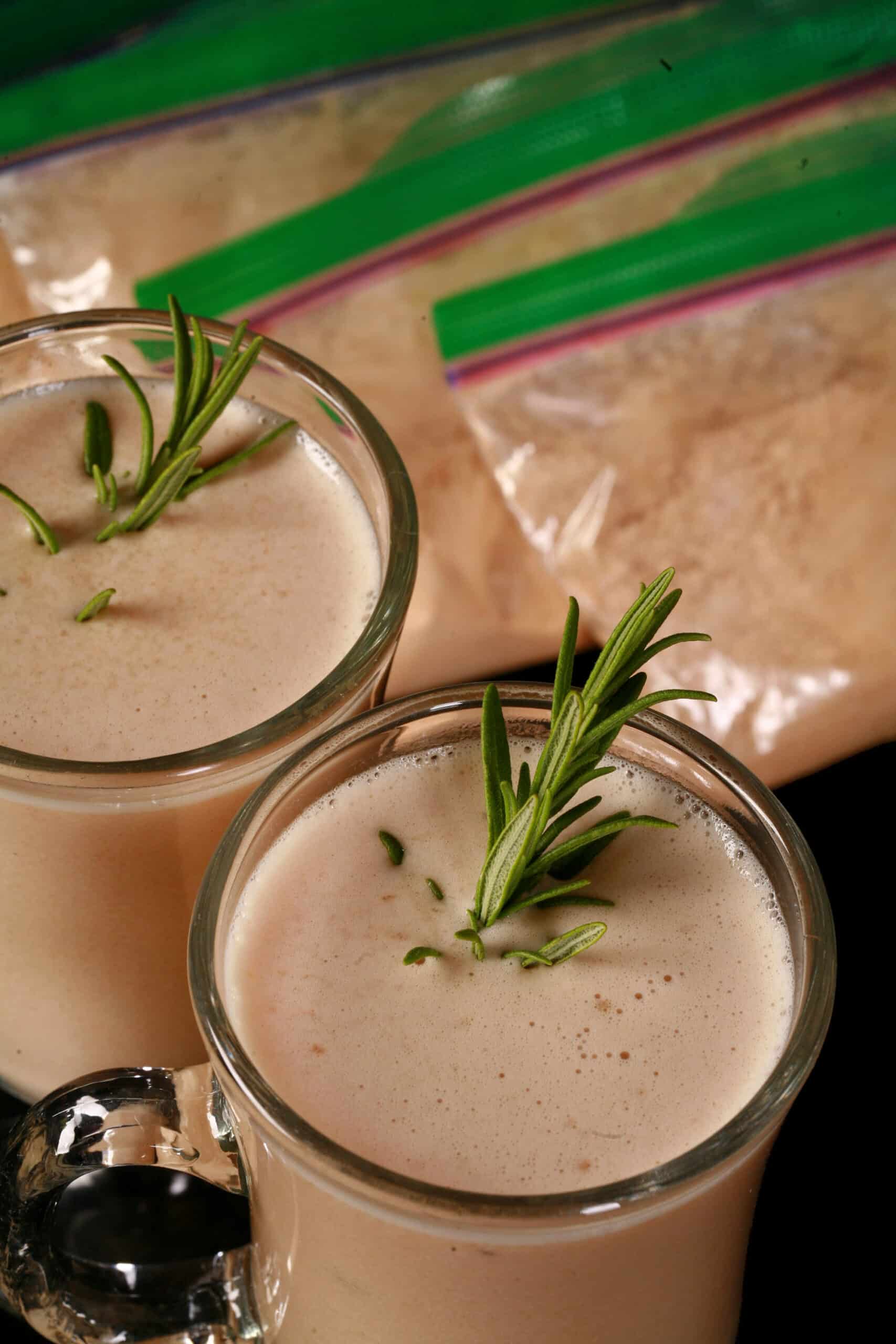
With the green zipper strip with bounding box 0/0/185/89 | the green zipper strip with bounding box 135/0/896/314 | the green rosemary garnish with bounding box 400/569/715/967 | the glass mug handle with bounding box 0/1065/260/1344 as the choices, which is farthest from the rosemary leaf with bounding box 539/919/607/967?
the green zipper strip with bounding box 0/0/185/89

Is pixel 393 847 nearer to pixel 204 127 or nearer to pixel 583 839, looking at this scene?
pixel 583 839

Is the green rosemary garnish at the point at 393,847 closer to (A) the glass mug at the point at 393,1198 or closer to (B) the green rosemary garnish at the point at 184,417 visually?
(A) the glass mug at the point at 393,1198

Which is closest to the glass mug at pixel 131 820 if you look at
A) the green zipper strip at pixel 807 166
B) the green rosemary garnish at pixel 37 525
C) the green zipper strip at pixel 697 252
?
the green rosemary garnish at pixel 37 525

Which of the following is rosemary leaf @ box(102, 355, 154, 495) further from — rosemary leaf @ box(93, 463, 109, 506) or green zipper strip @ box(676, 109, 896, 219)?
green zipper strip @ box(676, 109, 896, 219)

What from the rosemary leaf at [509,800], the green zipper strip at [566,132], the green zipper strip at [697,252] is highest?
the green zipper strip at [566,132]

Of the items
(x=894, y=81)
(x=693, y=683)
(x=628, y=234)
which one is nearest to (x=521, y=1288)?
(x=693, y=683)

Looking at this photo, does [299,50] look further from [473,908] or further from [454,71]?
[473,908]
